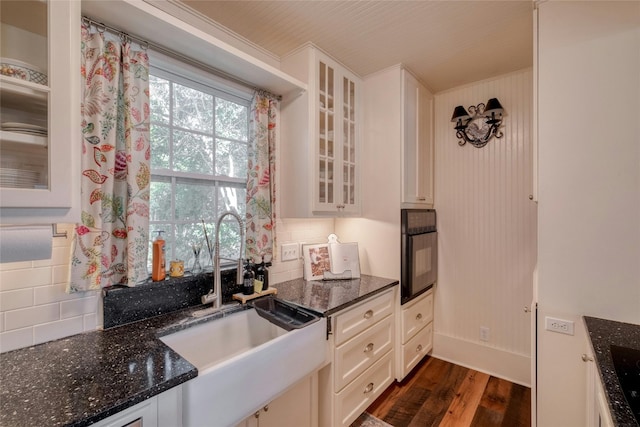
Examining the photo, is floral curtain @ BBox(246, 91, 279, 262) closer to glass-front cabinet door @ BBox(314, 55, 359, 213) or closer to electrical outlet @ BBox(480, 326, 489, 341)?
glass-front cabinet door @ BBox(314, 55, 359, 213)

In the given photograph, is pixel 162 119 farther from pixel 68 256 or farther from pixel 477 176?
pixel 477 176

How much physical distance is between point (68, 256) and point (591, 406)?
223 cm

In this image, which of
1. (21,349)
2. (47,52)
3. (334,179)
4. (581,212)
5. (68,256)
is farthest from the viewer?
(334,179)

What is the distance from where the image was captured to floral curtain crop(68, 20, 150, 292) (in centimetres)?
116

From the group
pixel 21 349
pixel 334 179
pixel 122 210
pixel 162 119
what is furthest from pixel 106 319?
pixel 334 179

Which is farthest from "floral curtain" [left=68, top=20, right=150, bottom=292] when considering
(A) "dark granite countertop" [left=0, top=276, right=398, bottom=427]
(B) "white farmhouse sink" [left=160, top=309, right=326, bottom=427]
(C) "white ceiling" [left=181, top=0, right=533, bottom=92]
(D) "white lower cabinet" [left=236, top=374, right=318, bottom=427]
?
(D) "white lower cabinet" [left=236, top=374, right=318, bottom=427]

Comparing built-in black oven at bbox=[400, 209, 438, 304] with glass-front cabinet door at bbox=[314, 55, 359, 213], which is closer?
glass-front cabinet door at bbox=[314, 55, 359, 213]

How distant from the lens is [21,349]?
3.46ft

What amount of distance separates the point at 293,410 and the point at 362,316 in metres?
0.65

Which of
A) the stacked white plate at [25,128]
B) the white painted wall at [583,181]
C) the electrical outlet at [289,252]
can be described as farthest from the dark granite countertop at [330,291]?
the stacked white plate at [25,128]

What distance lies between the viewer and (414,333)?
2.28m

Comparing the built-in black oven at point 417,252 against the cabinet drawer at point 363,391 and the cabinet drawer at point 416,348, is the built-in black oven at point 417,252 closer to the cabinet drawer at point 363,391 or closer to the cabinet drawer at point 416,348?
the cabinet drawer at point 416,348

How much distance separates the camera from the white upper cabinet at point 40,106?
2.70 feet

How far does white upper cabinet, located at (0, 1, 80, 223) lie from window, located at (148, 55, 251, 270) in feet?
1.96
